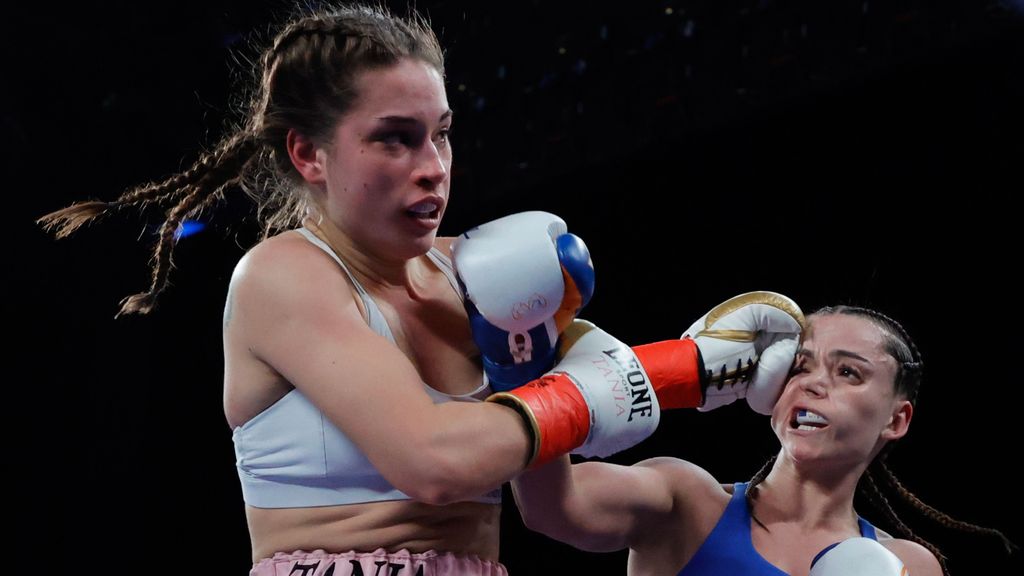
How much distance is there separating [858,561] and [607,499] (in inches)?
16.6

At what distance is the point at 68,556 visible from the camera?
3.85 metres

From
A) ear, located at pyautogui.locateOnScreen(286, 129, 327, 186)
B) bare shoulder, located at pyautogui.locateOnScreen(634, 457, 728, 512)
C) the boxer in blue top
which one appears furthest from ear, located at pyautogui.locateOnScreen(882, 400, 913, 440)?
ear, located at pyautogui.locateOnScreen(286, 129, 327, 186)

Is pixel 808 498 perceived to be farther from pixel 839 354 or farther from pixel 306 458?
pixel 306 458

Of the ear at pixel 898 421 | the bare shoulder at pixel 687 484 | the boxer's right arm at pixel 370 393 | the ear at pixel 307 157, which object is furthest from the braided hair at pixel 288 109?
the ear at pixel 898 421

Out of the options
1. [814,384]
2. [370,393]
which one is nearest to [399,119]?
[370,393]

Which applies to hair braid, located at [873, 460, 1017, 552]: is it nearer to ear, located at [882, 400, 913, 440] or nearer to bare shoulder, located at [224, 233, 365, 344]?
ear, located at [882, 400, 913, 440]

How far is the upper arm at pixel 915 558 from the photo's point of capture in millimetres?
1856

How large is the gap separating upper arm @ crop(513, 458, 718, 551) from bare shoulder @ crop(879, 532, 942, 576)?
13.8 inches

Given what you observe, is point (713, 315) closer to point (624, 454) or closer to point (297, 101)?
point (297, 101)

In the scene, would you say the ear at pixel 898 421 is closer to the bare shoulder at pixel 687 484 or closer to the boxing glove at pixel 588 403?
the bare shoulder at pixel 687 484

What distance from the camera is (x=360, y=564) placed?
1294mm

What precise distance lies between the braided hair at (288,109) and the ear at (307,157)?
0.04 ft

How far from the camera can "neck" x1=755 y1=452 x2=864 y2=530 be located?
191 centimetres

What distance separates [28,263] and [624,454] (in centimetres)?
242
